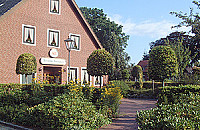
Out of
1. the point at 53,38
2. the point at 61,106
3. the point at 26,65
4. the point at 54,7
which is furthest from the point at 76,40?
the point at 61,106

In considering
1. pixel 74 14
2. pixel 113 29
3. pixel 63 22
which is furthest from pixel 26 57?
pixel 113 29

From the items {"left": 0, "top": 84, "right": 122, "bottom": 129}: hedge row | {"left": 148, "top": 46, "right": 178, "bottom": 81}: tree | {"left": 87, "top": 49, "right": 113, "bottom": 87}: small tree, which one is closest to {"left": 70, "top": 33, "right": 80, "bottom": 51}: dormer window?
{"left": 87, "top": 49, "right": 113, "bottom": 87}: small tree

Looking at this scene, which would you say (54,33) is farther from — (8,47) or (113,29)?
(113,29)

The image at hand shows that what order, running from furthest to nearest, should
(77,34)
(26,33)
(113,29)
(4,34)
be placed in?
1. (113,29)
2. (77,34)
3. (26,33)
4. (4,34)

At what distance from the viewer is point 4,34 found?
17828 millimetres

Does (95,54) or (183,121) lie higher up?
(95,54)

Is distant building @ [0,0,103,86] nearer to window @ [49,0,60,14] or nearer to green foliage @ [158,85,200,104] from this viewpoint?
window @ [49,0,60,14]

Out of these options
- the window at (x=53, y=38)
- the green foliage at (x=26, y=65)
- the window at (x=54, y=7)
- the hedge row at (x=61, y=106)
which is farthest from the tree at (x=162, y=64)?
the window at (x=54, y=7)

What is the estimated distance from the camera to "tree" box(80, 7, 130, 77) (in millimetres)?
39812

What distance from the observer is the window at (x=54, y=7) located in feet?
69.5

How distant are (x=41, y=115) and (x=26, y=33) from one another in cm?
1256

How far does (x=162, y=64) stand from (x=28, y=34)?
1173 centimetres

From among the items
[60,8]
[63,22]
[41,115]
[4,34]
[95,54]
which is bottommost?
[41,115]

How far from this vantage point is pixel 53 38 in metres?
21.1
